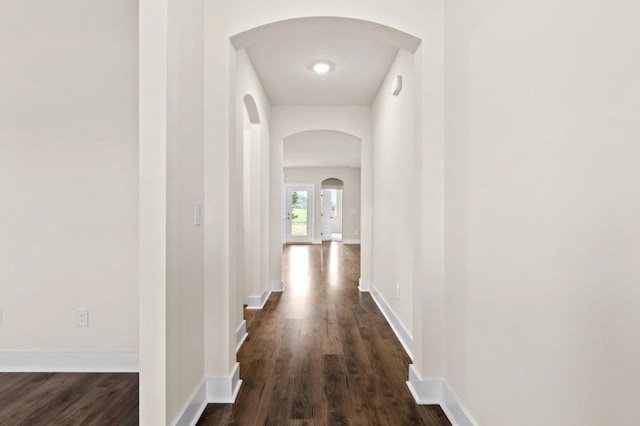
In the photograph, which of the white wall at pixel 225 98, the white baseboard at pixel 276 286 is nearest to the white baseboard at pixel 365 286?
the white baseboard at pixel 276 286

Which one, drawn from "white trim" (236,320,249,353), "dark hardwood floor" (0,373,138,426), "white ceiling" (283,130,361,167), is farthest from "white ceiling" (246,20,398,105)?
"dark hardwood floor" (0,373,138,426)

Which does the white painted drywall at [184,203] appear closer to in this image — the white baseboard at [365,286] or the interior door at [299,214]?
the white baseboard at [365,286]

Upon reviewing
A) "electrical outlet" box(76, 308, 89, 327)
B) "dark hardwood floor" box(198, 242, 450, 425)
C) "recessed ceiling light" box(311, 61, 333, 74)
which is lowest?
"dark hardwood floor" box(198, 242, 450, 425)

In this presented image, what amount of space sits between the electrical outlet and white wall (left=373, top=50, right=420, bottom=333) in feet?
8.16

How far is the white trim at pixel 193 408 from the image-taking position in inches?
72.5

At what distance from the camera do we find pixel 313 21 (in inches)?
94.2

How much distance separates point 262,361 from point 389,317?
5.29ft

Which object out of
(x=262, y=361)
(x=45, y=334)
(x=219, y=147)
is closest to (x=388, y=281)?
(x=262, y=361)

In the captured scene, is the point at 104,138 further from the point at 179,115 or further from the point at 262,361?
the point at 262,361

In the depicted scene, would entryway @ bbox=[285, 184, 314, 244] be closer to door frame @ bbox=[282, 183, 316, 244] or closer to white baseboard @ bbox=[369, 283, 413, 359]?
door frame @ bbox=[282, 183, 316, 244]

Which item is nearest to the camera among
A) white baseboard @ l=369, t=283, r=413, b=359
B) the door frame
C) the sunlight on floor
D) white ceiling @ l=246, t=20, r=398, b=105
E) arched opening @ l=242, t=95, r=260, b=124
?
white baseboard @ l=369, t=283, r=413, b=359

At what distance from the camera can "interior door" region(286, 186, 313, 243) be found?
1319 centimetres

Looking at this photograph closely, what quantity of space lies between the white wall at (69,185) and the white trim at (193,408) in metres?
0.80

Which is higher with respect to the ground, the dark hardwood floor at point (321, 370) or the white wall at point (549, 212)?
the white wall at point (549, 212)
